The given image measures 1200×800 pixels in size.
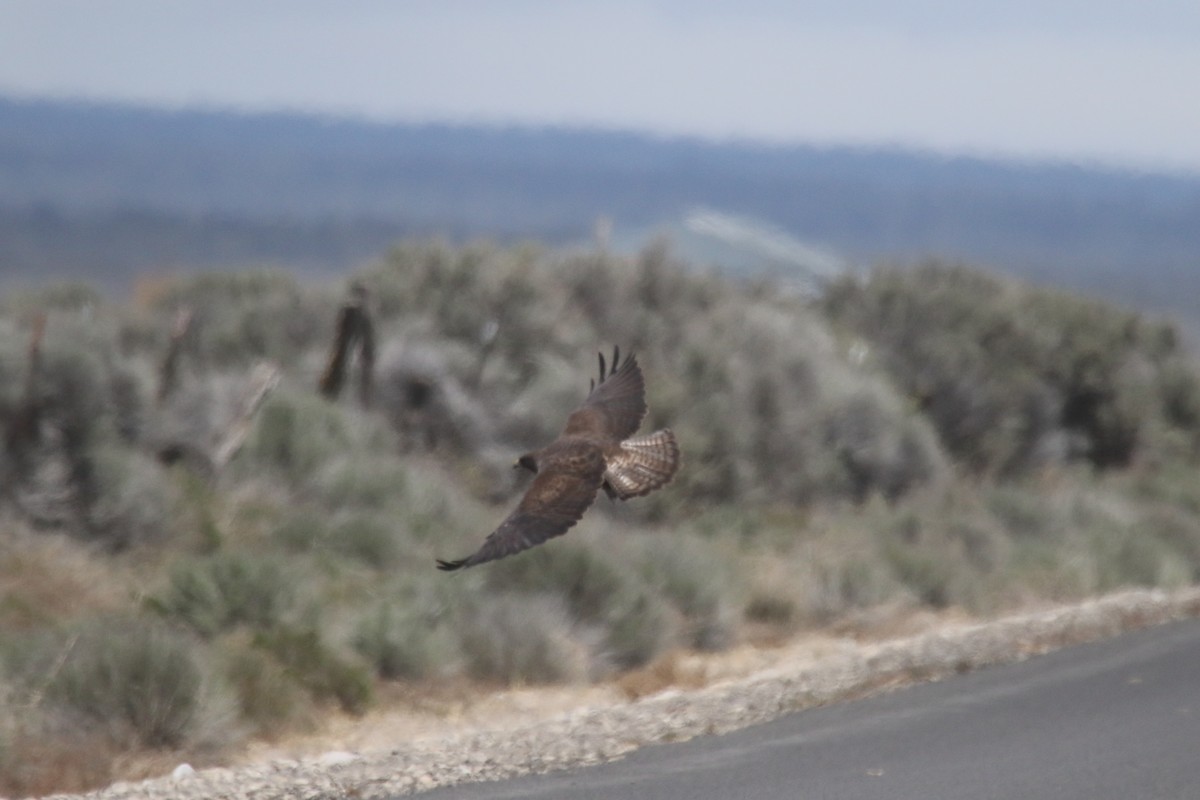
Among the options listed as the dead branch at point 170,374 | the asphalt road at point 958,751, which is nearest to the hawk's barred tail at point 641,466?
the asphalt road at point 958,751

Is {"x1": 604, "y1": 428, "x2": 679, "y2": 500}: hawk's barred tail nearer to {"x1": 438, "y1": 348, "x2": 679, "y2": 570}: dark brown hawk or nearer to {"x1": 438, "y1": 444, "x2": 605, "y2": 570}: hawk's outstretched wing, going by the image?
{"x1": 438, "y1": 348, "x2": 679, "y2": 570}: dark brown hawk

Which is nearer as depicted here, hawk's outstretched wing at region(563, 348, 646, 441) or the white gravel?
the white gravel

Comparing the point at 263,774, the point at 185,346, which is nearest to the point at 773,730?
the point at 263,774

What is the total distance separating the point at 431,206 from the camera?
143375 mm

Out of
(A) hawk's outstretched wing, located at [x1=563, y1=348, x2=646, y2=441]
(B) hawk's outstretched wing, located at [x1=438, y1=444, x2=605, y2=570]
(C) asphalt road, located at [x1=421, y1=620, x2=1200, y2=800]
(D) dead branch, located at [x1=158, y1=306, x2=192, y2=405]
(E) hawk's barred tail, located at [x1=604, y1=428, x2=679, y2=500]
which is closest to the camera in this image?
(B) hawk's outstretched wing, located at [x1=438, y1=444, x2=605, y2=570]

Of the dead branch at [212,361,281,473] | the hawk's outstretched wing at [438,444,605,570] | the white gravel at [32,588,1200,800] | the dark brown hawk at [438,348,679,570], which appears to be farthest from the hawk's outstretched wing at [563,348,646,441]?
the dead branch at [212,361,281,473]

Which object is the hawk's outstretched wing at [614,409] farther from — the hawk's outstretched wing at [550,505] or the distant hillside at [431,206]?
the distant hillside at [431,206]

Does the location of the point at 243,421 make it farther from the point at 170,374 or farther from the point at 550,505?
the point at 550,505

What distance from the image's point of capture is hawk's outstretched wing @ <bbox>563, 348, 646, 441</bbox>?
847 centimetres

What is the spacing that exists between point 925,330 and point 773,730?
14514mm

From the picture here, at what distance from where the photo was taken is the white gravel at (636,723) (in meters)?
7.43

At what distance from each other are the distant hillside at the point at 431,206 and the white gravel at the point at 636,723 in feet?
212

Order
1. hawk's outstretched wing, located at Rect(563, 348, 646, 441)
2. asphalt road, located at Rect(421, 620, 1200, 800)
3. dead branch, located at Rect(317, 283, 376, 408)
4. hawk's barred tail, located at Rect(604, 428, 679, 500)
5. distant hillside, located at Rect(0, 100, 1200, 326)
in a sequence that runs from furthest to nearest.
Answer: distant hillside, located at Rect(0, 100, 1200, 326), dead branch, located at Rect(317, 283, 376, 408), hawk's outstretched wing, located at Rect(563, 348, 646, 441), hawk's barred tail, located at Rect(604, 428, 679, 500), asphalt road, located at Rect(421, 620, 1200, 800)

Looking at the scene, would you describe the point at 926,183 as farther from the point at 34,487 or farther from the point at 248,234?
the point at 34,487
